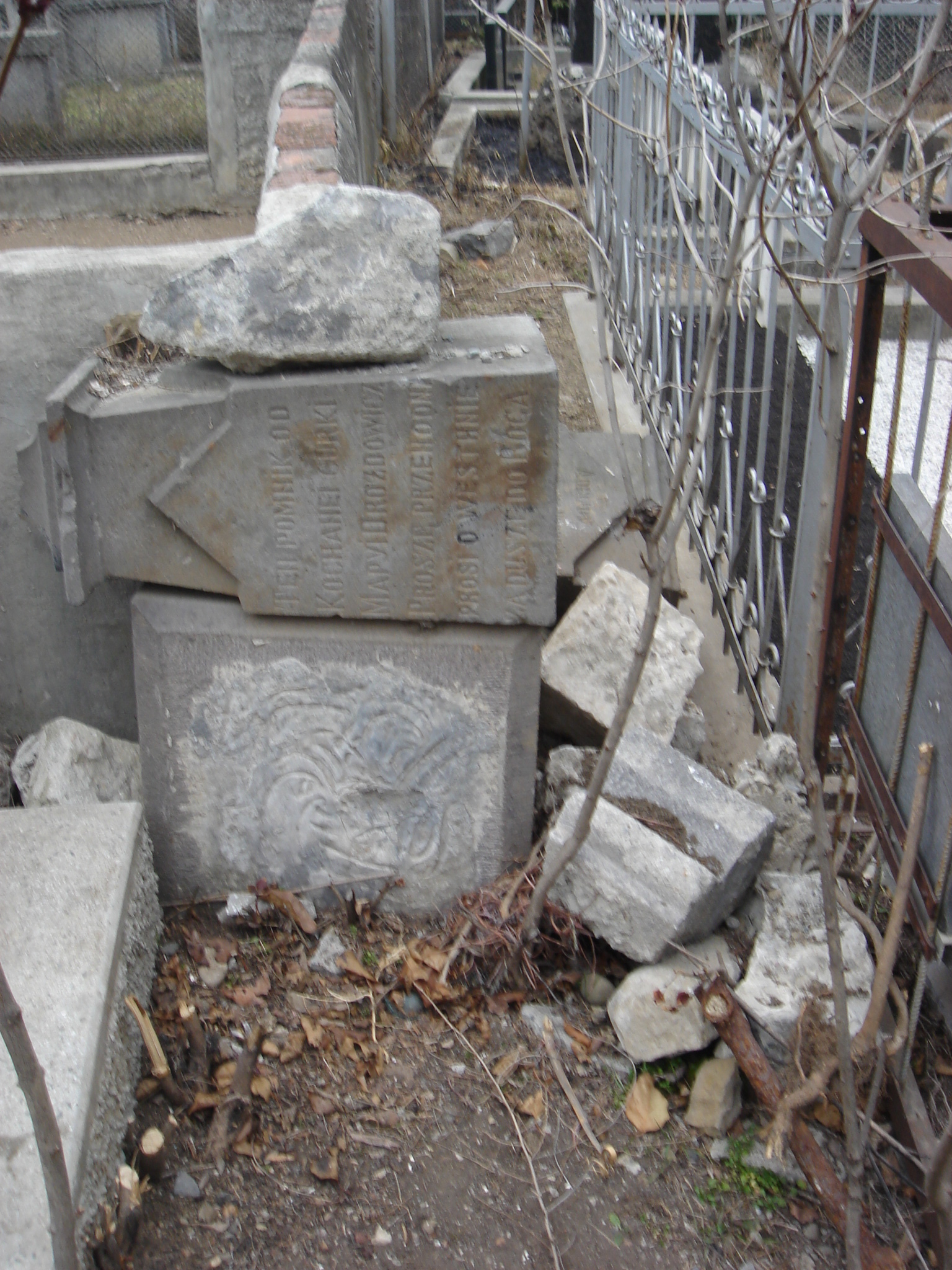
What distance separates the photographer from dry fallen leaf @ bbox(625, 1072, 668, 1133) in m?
2.11

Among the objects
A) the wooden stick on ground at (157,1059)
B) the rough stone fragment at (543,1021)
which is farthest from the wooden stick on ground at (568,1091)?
the wooden stick on ground at (157,1059)

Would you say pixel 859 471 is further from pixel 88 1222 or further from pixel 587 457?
pixel 88 1222

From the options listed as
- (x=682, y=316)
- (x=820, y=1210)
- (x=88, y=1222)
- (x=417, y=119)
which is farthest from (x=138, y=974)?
(x=417, y=119)

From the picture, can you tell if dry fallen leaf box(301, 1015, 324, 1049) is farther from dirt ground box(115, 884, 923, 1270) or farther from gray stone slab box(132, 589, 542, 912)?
gray stone slab box(132, 589, 542, 912)

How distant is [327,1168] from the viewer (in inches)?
79.7

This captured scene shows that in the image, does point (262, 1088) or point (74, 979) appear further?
point (262, 1088)

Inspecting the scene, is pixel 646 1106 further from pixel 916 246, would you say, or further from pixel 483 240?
pixel 483 240

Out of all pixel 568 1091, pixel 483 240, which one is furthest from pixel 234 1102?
pixel 483 240

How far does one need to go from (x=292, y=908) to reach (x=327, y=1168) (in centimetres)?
68

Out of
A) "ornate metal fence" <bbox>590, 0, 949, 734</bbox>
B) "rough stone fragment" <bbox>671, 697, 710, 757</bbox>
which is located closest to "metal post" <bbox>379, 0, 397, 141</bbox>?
"ornate metal fence" <bbox>590, 0, 949, 734</bbox>

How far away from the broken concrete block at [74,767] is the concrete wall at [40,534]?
9.5 inches

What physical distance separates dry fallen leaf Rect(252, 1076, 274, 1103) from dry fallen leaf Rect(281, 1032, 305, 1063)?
0.06 m

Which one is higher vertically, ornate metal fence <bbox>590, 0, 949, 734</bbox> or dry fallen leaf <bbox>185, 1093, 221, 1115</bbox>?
ornate metal fence <bbox>590, 0, 949, 734</bbox>

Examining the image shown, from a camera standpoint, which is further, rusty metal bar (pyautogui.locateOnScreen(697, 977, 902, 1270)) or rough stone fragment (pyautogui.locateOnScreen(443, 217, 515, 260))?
rough stone fragment (pyautogui.locateOnScreen(443, 217, 515, 260))
